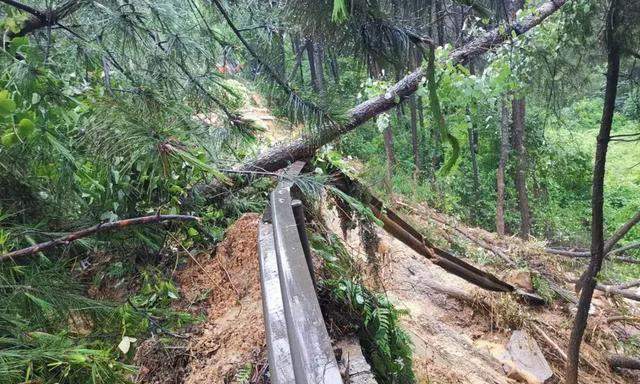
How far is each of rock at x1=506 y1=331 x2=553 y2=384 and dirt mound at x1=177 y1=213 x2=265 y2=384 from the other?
3337mm

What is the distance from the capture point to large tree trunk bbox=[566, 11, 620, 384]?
10.8 feet

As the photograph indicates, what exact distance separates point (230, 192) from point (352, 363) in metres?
2.49

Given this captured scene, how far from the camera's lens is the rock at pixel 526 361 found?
15.7 ft

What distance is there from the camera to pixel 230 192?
4098mm

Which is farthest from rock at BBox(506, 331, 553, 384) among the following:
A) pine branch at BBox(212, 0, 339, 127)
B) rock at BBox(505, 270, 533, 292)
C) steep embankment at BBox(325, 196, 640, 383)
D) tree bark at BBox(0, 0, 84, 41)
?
tree bark at BBox(0, 0, 84, 41)

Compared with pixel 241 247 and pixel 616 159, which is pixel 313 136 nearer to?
pixel 241 247

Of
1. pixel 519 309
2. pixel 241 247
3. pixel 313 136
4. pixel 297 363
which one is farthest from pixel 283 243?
pixel 519 309

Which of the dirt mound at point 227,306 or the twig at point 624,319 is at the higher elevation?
the dirt mound at point 227,306

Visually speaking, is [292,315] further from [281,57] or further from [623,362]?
[623,362]

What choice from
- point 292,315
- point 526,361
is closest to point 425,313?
point 526,361

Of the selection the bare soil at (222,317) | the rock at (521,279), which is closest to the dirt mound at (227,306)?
the bare soil at (222,317)

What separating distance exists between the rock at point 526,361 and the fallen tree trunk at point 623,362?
1.01 m

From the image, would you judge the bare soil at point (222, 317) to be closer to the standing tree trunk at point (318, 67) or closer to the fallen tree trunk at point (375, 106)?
the fallen tree trunk at point (375, 106)

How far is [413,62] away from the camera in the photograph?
7.76 feet
